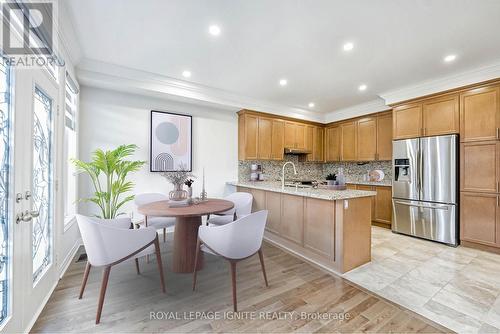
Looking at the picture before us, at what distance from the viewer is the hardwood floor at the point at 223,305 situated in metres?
1.60

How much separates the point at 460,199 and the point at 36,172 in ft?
17.5

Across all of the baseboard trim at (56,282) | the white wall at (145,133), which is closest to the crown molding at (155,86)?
the white wall at (145,133)

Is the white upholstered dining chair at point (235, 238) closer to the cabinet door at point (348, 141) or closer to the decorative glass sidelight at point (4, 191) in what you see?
the decorative glass sidelight at point (4, 191)

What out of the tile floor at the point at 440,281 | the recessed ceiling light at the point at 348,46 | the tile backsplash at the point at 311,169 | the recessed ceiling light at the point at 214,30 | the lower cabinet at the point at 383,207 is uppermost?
the recessed ceiling light at the point at 214,30

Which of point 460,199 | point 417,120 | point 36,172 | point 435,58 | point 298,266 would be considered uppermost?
point 435,58

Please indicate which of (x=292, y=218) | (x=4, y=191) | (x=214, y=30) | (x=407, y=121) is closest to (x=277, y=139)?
(x=292, y=218)

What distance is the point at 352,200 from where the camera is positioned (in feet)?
8.24

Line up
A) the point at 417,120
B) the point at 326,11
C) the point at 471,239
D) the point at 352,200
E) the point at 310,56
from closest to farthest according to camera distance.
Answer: the point at 326,11
the point at 352,200
the point at 310,56
the point at 471,239
the point at 417,120

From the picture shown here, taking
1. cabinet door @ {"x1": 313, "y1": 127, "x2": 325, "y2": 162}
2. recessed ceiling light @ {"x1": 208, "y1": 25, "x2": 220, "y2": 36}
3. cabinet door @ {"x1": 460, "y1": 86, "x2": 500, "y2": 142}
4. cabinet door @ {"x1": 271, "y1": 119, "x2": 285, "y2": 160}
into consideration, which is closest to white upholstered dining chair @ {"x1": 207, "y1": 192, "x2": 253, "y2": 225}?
cabinet door @ {"x1": 271, "y1": 119, "x2": 285, "y2": 160}

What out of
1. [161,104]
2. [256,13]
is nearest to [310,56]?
[256,13]

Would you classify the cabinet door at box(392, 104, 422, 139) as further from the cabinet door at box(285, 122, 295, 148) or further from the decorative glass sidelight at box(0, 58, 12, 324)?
the decorative glass sidelight at box(0, 58, 12, 324)

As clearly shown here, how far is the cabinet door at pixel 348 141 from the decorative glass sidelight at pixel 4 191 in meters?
5.47

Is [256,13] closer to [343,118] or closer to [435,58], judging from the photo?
[435,58]

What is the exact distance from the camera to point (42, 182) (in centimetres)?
195
